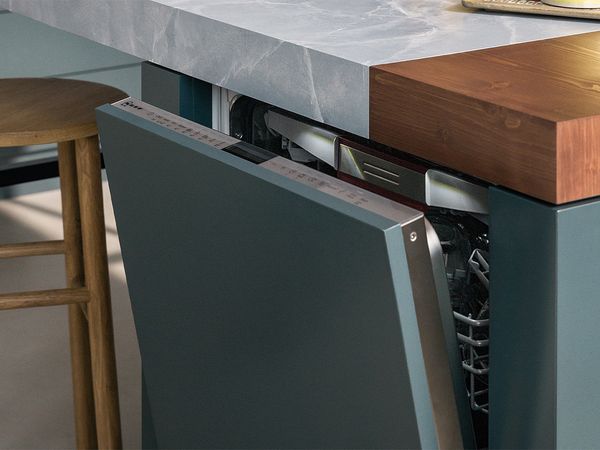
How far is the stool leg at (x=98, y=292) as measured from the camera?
63.4 inches

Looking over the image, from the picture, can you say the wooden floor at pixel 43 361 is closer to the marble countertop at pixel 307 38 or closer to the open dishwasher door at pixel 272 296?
the open dishwasher door at pixel 272 296

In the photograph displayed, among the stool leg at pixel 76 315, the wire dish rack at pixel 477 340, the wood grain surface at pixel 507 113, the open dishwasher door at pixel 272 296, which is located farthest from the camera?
the stool leg at pixel 76 315

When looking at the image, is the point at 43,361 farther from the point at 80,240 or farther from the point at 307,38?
the point at 307,38

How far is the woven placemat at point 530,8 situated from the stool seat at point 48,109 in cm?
63

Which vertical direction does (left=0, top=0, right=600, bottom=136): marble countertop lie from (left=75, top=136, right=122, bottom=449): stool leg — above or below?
above

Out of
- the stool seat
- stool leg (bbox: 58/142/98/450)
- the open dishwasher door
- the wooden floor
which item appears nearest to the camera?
the open dishwasher door

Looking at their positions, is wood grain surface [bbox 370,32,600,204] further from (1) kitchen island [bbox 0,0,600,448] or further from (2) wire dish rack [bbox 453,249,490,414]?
(2) wire dish rack [bbox 453,249,490,414]

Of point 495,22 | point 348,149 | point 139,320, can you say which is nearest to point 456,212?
point 348,149

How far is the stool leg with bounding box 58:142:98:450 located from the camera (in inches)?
68.2

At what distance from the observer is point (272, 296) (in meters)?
1.07

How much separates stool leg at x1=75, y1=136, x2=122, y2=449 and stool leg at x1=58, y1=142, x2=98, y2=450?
0.29 feet

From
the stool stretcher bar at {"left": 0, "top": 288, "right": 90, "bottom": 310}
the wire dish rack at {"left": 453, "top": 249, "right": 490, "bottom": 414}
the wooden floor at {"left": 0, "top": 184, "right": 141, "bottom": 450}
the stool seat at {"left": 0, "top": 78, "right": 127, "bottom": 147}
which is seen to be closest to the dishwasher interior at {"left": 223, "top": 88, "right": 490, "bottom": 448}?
the wire dish rack at {"left": 453, "top": 249, "right": 490, "bottom": 414}

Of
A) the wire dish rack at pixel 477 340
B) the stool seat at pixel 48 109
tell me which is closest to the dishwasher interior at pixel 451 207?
the wire dish rack at pixel 477 340

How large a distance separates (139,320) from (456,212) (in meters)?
0.49
